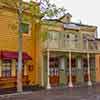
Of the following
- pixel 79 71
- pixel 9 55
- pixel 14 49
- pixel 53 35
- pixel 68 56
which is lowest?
pixel 79 71

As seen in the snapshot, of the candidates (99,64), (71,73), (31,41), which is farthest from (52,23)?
(99,64)

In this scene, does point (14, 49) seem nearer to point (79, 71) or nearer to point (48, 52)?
point (48, 52)

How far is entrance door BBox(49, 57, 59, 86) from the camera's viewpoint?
33.9 m

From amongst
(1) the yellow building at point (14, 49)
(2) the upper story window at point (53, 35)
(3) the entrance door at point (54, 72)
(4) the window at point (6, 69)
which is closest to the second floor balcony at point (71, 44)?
(2) the upper story window at point (53, 35)

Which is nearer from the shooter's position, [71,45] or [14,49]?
[14,49]

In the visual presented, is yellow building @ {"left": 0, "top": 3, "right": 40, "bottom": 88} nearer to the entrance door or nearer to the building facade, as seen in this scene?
the building facade

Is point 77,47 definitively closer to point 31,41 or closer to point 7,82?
point 31,41

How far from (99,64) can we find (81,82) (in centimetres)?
468

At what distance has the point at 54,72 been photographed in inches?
1350

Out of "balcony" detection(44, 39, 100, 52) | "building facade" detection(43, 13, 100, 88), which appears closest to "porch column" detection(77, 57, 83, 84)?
"building facade" detection(43, 13, 100, 88)

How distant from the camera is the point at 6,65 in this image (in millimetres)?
29094

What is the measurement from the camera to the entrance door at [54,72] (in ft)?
111

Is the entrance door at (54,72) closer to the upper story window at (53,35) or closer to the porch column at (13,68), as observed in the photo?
the upper story window at (53,35)

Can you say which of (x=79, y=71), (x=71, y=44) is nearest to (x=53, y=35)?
(x=71, y=44)
